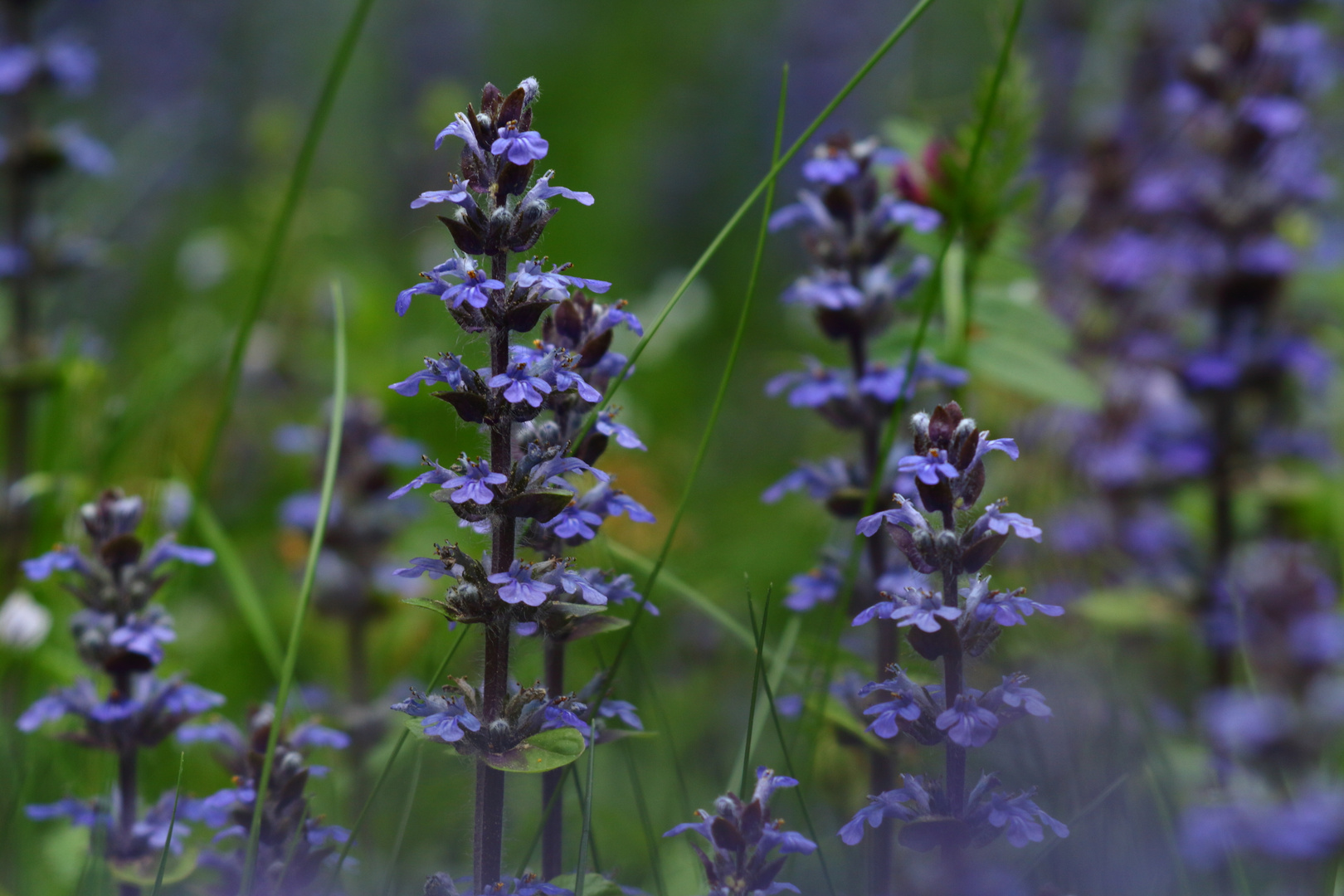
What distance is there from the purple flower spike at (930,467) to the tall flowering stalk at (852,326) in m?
0.54

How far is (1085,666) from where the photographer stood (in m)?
2.49

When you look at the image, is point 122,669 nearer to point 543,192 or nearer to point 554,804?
point 554,804

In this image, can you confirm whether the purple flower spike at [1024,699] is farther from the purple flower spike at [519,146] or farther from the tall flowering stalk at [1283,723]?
the tall flowering stalk at [1283,723]

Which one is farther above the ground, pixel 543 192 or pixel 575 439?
pixel 543 192

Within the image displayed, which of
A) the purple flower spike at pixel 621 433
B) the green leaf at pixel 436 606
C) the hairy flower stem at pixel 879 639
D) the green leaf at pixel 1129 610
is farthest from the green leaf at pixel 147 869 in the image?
the green leaf at pixel 1129 610

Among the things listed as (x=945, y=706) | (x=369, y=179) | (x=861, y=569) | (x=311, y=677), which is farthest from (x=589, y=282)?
(x=369, y=179)

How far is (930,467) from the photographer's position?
1240 mm

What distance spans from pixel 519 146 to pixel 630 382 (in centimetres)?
295

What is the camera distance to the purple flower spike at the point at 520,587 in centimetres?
126

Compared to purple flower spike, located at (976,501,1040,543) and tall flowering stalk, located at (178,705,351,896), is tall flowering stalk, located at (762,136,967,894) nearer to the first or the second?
purple flower spike, located at (976,501,1040,543)

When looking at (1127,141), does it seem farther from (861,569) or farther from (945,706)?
(945,706)

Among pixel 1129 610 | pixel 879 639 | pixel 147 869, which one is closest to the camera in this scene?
pixel 147 869

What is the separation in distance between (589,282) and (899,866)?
999 millimetres

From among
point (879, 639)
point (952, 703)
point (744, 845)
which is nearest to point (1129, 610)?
point (879, 639)
